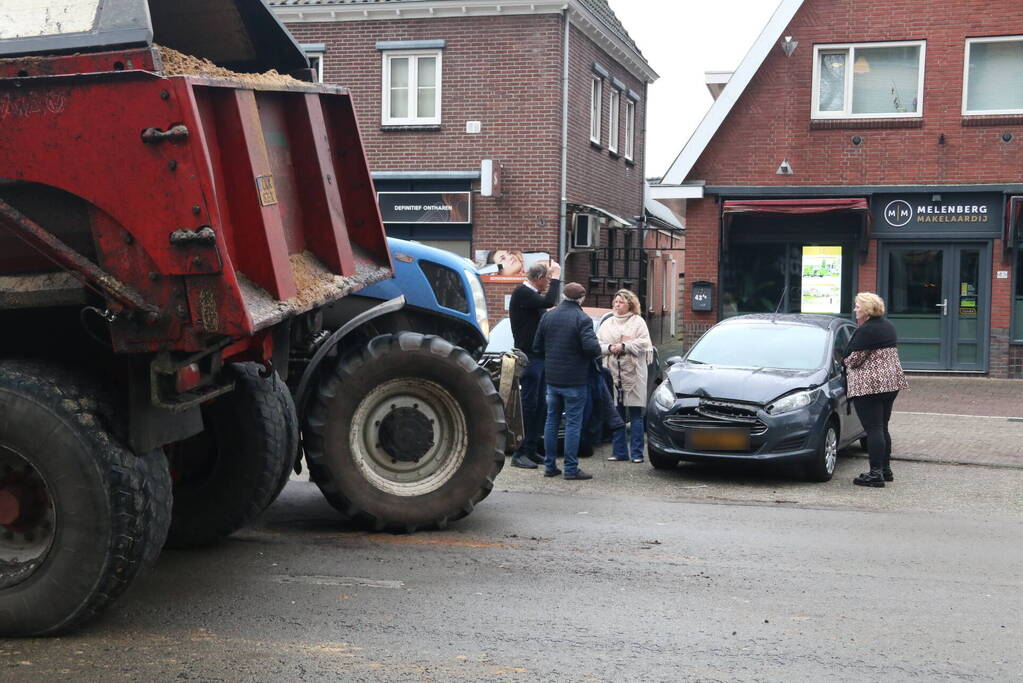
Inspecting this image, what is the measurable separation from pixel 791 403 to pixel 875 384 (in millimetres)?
724

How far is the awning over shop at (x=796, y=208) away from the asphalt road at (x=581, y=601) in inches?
496

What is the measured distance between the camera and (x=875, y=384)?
10.5 m

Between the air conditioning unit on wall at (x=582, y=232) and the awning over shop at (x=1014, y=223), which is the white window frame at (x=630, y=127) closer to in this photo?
the air conditioning unit on wall at (x=582, y=232)

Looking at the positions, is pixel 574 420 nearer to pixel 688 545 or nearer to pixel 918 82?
pixel 688 545

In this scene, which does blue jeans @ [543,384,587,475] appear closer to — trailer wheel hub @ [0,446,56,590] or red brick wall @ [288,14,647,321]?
trailer wheel hub @ [0,446,56,590]

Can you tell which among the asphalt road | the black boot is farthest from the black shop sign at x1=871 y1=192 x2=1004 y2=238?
the asphalt road

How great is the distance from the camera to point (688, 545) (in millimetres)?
7629

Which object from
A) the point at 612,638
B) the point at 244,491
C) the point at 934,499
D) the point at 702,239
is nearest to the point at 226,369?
the point at 244,491

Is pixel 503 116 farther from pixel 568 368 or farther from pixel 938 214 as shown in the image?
pixel 568 368

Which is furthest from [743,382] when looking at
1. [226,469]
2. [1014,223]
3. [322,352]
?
[1014,223]

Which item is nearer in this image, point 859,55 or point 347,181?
point 347,181

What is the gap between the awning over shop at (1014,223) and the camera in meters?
20.6

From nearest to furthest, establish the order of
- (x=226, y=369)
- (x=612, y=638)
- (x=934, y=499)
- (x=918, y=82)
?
(x=612, y=638)
(x=226, y=369)
(x=934, y=499)
(x=918, y=82)

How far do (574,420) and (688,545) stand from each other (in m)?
2.95
